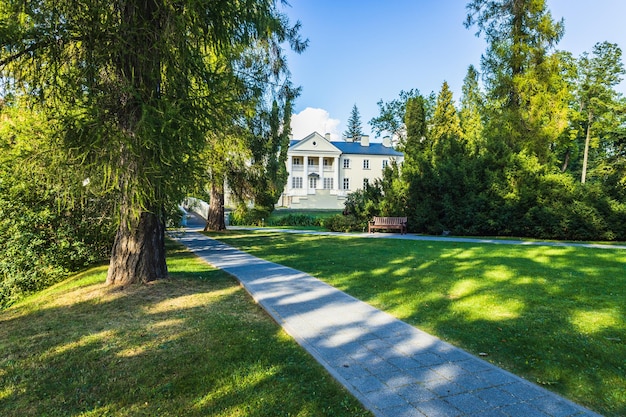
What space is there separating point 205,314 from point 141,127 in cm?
261

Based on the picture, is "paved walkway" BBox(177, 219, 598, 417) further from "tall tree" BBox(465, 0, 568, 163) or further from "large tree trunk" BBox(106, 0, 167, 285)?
"tall tree" BBox(465, 0, 568, 163)

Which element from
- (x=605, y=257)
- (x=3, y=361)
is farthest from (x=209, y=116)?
(x=605, y=257)

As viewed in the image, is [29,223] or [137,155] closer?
[137,155]

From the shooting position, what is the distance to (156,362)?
11.8 feet

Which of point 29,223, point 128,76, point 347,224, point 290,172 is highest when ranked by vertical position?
point 290,172

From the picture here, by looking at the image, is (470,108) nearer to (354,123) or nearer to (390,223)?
(390,223)

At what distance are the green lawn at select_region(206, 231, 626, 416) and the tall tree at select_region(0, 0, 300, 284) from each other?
3586 millimetres

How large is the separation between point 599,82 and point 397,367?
41.6 meters

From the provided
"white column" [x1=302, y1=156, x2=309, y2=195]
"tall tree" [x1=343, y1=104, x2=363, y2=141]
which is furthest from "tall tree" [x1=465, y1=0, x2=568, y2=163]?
"tall tree" [x1=343, y1=104, x2=363, y2=141]

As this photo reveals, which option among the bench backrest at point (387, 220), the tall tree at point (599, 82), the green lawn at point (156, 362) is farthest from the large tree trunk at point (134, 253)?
the tall tree at point (599, 82)

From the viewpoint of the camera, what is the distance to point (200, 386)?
122 inches

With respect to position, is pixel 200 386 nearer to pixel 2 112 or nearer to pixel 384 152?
pixel 2 112

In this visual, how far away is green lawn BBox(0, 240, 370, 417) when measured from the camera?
9.29 feet

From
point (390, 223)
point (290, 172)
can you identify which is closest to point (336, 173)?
point (290, 172)
